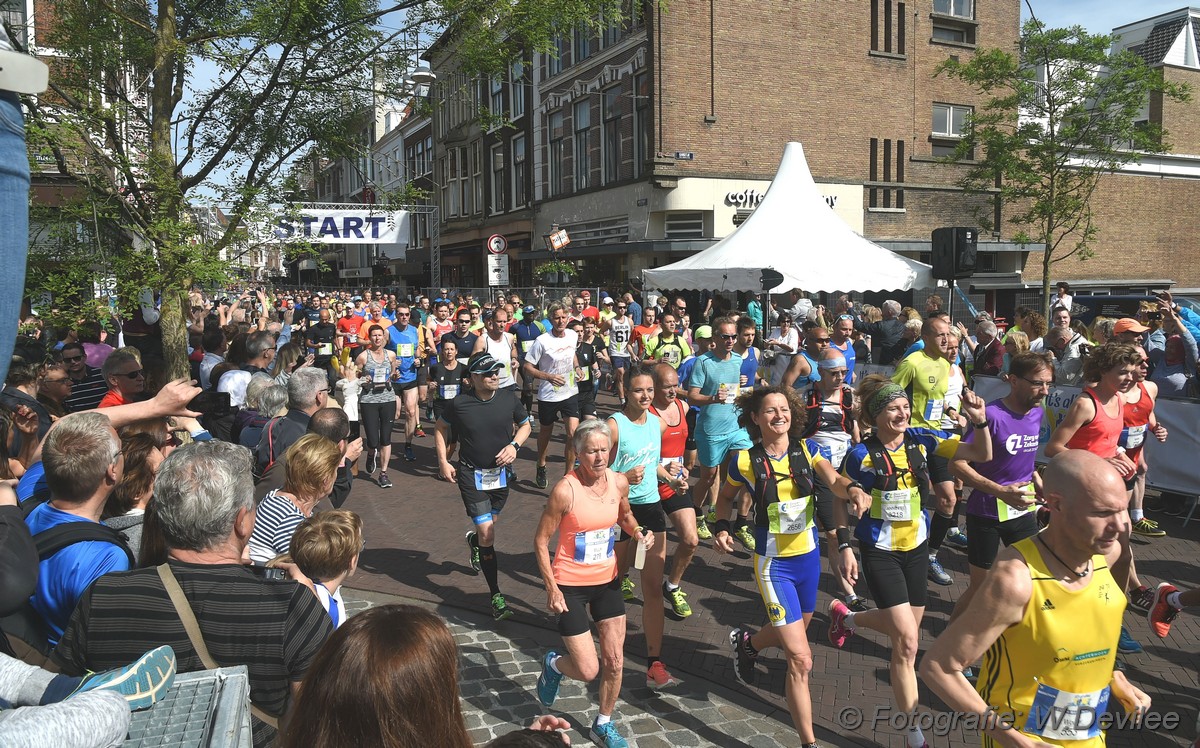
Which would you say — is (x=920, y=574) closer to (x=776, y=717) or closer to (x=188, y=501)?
(x=776, y=717)

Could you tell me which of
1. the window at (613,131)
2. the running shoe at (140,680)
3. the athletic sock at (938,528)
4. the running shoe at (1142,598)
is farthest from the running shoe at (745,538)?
the window at (613,131)

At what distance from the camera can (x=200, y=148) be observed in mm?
7277

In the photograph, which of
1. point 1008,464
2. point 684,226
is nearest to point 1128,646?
point 1008,464

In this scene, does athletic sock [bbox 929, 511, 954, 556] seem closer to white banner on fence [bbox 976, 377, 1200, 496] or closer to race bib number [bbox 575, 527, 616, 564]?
white banner on fence [bbox 976, 377, 1200, 496]

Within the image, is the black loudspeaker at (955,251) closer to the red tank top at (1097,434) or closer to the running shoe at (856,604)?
the red tank top at (1097,434)

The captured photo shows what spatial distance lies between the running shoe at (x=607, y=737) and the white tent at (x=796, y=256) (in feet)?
32.7

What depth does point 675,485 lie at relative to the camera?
5.71 meters

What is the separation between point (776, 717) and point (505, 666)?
177 centimetres

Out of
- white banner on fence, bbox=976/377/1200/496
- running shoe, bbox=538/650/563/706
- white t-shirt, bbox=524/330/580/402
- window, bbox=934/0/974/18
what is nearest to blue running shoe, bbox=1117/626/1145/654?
white banner on fence, bbox=976/377/1200/496

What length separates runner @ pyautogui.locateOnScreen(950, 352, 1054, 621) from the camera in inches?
203

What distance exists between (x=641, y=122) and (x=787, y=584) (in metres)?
22.6

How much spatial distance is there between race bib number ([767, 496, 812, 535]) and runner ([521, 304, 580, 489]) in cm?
562

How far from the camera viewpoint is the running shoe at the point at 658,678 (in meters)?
4.87

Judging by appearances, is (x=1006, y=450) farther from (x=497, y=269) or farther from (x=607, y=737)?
(x=497, y=269)
